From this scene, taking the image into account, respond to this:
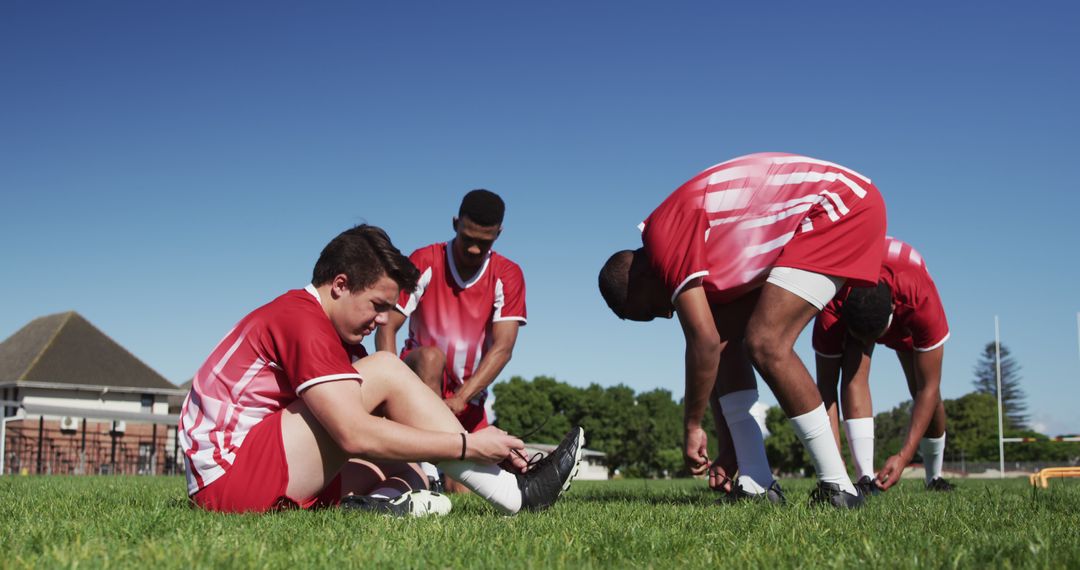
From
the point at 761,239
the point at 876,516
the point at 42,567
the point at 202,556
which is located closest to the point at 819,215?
the point at 761,239

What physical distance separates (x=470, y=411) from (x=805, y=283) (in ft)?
12.4

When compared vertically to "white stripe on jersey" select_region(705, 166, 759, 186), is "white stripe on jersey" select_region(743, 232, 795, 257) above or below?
below

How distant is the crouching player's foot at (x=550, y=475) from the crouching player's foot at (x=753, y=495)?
131cm

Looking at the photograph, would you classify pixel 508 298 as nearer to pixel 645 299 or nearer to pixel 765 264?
pixel 645 299

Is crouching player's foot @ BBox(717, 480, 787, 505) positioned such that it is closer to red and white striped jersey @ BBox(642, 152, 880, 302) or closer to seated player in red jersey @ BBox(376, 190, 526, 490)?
red and white striped jersey @ BBox(642, 152, 880, 302)

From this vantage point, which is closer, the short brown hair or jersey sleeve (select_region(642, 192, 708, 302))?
the short brown hair

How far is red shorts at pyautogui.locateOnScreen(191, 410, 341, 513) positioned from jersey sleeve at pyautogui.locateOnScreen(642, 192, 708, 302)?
210 centimetres

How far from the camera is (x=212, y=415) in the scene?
3865mm

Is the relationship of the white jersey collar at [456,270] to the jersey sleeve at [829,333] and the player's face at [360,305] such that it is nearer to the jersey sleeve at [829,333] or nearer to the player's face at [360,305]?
the jersey sleeve at [829,333]

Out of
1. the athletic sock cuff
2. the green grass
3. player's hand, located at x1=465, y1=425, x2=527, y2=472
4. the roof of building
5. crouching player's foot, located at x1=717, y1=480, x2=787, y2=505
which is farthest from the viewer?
the roof of building

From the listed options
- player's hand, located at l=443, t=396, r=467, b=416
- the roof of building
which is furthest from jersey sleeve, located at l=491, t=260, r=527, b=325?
the roof of building

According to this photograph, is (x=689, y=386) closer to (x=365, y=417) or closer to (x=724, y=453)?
(x=724, y=453)

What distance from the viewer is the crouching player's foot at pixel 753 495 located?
520 centimetres

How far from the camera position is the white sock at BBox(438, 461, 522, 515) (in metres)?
3.94
